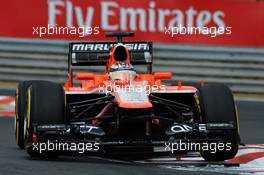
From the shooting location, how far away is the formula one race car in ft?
34.7

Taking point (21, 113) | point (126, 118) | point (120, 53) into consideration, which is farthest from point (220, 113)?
point (21, 113)

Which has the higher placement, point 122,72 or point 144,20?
point 144,20

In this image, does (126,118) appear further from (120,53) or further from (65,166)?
(120,53)

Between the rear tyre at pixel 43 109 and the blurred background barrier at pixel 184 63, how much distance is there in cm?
769

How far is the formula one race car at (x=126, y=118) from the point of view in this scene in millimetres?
10570

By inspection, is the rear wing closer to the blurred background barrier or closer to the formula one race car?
the formula one race car

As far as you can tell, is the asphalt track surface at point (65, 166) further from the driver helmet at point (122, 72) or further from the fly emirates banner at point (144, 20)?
the fly emirates banner at point (144, 20)

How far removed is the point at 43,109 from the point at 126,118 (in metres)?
0.92

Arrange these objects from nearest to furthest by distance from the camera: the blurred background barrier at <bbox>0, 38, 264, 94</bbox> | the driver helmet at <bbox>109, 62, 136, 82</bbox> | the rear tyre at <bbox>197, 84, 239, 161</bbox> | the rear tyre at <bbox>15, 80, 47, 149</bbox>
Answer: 1. the rear tyre at <bbox>197, 84, 239, 161</bbox>
2. the rear tyre at <bbox>15, 80, 47, 149</bbox>
3. the driver helmet at <bbox>109, 62, 136, 82</bbox>
4. the blurred background barrier at <bbox>0, 38, 264, 94</bbox>

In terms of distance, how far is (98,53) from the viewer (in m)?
13.1

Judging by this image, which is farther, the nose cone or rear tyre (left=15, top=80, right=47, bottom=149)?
the nose cone

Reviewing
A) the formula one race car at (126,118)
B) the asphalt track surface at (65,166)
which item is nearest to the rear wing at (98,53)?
the formula one race car at (126,118)

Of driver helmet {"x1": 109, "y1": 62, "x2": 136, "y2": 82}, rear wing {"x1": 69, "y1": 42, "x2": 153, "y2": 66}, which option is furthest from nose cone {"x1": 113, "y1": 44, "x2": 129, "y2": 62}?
rear wing {"x1": 69, "y1": 42, "x2": 153, "y2": 66}

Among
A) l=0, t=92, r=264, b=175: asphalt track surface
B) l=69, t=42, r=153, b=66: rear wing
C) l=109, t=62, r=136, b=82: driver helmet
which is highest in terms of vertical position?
l=69, t=42, r=153, b=66: rear wing
